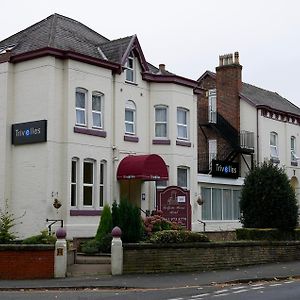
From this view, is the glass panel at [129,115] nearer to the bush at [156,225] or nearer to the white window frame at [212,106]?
the bush at [156,225]

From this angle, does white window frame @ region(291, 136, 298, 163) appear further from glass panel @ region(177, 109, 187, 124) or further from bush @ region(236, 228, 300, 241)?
bush @ region(236, 228, 300, 241)

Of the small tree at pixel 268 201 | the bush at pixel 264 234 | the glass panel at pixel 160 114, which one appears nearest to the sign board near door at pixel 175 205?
the small tree at pixel 268 201

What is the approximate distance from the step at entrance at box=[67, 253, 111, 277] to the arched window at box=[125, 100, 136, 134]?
10.1 metres

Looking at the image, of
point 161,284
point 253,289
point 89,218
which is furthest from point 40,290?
point 89,218

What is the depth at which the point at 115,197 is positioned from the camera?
97.9 ft

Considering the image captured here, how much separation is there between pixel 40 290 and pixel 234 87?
90.7 feet

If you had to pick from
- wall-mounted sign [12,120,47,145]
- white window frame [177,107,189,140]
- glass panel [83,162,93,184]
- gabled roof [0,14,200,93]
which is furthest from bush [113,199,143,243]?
white window frame [177,107,189,140]

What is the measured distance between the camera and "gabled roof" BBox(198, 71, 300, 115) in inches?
1639

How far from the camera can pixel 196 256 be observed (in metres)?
21.4

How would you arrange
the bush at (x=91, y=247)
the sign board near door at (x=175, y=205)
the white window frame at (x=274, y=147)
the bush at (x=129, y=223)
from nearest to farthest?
the bush at (x=129, y=223) < the bush at (x=91, y=247) < the sign board near door at (x=175, y=205) < the white window frame at (x=274, y=147)

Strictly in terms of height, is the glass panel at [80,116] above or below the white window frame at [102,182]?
above

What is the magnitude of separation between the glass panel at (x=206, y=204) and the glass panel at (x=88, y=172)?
902 centimetres

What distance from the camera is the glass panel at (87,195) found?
2848cm

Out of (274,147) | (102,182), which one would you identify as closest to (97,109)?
(102,182)
